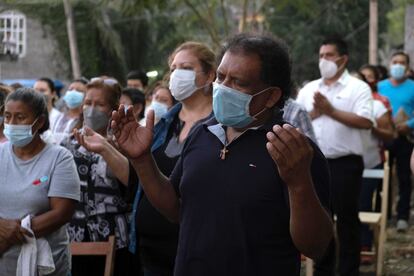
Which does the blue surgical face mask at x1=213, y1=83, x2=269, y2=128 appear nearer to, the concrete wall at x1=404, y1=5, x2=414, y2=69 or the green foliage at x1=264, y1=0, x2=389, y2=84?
the concrete wall at x1=404, y1=5, x2=414, y2=69

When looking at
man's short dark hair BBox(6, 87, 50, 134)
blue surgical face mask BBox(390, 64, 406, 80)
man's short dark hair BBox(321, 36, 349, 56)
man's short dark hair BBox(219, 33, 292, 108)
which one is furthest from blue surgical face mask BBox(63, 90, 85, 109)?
man's short dark hair BBox(219, 33, 292, 108)

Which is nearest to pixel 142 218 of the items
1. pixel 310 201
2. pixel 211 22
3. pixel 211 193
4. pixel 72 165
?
pixel 72 165

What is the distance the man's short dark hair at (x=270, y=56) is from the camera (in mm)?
3215

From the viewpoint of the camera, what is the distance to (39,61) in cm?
2828

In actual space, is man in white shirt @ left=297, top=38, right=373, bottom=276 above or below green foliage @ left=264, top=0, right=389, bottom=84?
below

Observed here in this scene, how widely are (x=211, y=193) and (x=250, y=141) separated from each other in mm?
263

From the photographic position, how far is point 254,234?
121 inches

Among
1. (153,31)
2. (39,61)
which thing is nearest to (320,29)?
(153,31)

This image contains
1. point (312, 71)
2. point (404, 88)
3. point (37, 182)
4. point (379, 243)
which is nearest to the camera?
point (37, 182)

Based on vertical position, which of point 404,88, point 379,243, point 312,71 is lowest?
point 379,243

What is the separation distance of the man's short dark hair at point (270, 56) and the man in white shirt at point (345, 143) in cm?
355

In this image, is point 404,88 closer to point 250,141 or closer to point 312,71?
point 250,141

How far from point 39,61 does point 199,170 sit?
25905mm

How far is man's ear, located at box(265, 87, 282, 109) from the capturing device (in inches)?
127
